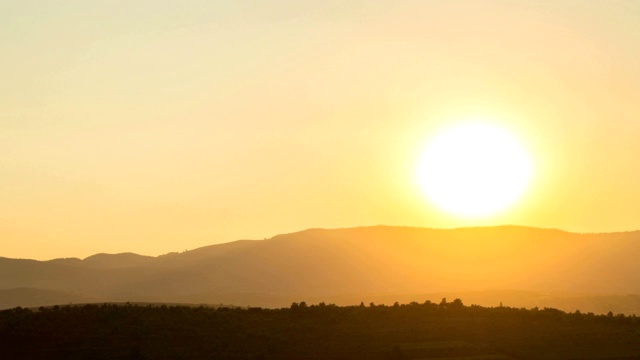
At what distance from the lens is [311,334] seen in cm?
4869

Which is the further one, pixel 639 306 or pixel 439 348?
pixel 639 306

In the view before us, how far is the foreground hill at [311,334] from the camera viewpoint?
4569 cm

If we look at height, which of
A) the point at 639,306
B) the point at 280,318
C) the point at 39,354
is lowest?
the point at 39,354

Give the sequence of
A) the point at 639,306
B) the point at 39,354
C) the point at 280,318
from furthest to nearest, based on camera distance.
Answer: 1. the point at 639,306
2. the point at 280,318
3. the point at 39,354

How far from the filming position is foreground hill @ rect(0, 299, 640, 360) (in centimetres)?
4569

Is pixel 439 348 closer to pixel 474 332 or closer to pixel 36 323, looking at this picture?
pixel 474 332

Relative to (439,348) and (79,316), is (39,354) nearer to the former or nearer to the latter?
(79,316)

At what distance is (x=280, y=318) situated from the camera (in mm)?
50906

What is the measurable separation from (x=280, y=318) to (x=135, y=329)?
25.0 feet

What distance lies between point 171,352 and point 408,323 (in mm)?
12623

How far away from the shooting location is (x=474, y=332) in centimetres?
5022

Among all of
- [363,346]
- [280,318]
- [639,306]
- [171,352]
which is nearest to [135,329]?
[171,352]

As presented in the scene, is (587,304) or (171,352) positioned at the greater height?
(587,304)

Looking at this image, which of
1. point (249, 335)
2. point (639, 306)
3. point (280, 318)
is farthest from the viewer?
point (639, 306)
